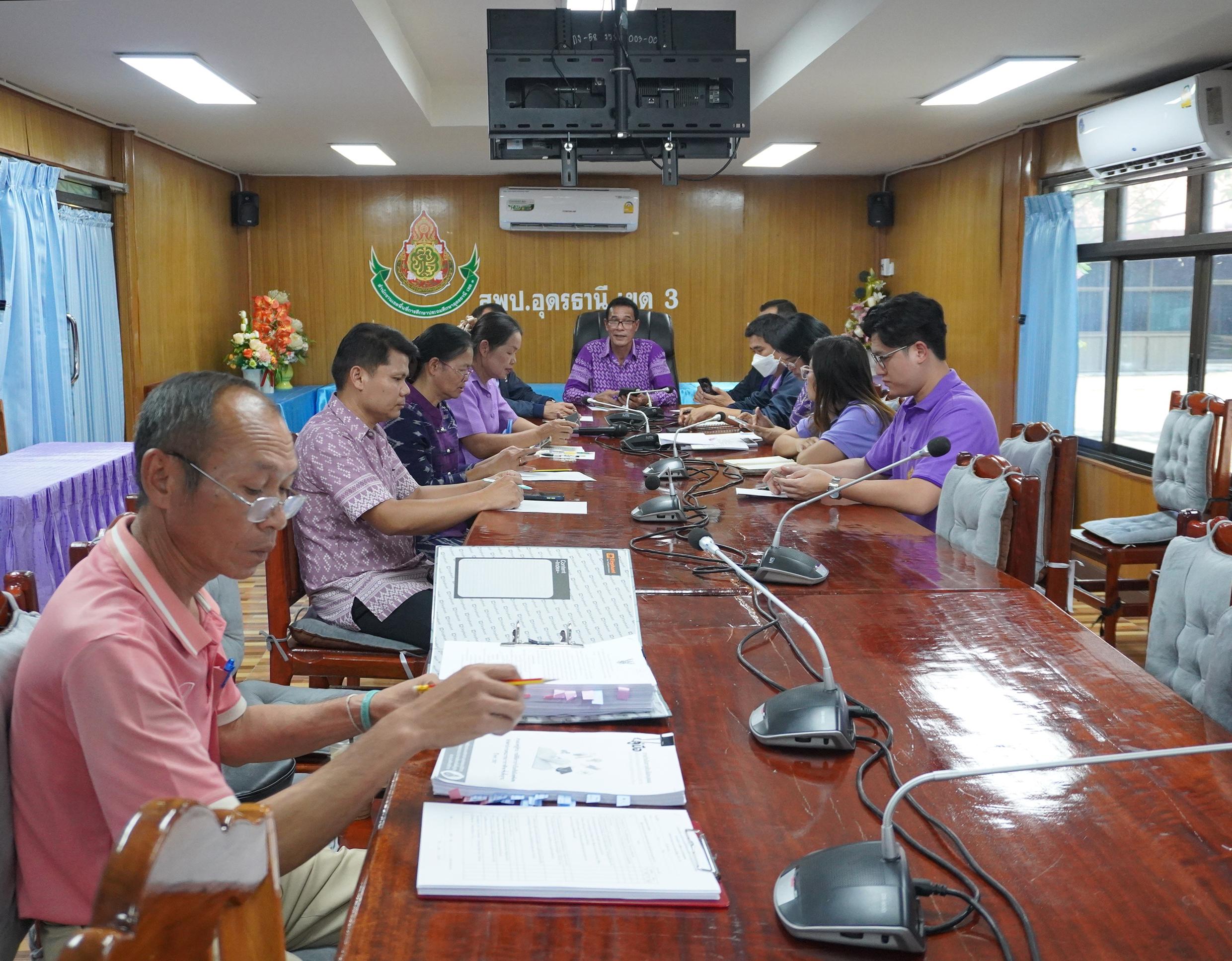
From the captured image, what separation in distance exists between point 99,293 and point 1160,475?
18.3 feet

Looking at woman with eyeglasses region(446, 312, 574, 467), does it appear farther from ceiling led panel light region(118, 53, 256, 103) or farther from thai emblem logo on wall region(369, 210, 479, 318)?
thai emblem logo on wall region(369, 210, 479, 318)

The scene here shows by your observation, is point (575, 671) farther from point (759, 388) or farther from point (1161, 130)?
point (759, 388)

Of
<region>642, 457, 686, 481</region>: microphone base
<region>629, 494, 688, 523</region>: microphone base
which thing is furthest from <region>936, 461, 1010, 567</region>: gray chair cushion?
<region>642, 457, 686, 481</region>: microphone base

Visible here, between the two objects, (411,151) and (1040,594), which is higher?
(411,151)

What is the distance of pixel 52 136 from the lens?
5.46 meters

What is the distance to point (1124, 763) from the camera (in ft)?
4.24

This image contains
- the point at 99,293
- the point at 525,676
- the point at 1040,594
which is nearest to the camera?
the point at 525,676

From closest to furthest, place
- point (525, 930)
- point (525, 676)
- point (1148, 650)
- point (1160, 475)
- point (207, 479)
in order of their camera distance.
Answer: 1. point (525, 930)
2. point (207, 479)
3. point (525, 676)
4. point (1148, 650)
5. point (1160, 475)

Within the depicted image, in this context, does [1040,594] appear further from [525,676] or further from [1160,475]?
[1160,475]

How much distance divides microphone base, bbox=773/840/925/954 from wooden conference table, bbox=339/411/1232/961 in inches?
0.7

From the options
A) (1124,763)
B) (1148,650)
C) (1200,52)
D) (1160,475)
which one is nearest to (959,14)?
(1200,52)

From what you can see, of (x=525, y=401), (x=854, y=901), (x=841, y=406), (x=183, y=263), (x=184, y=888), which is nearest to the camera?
(x=184, y=888)

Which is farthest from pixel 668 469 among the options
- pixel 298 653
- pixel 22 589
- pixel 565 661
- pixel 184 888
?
pixel 184 888

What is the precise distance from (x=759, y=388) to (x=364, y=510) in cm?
413
